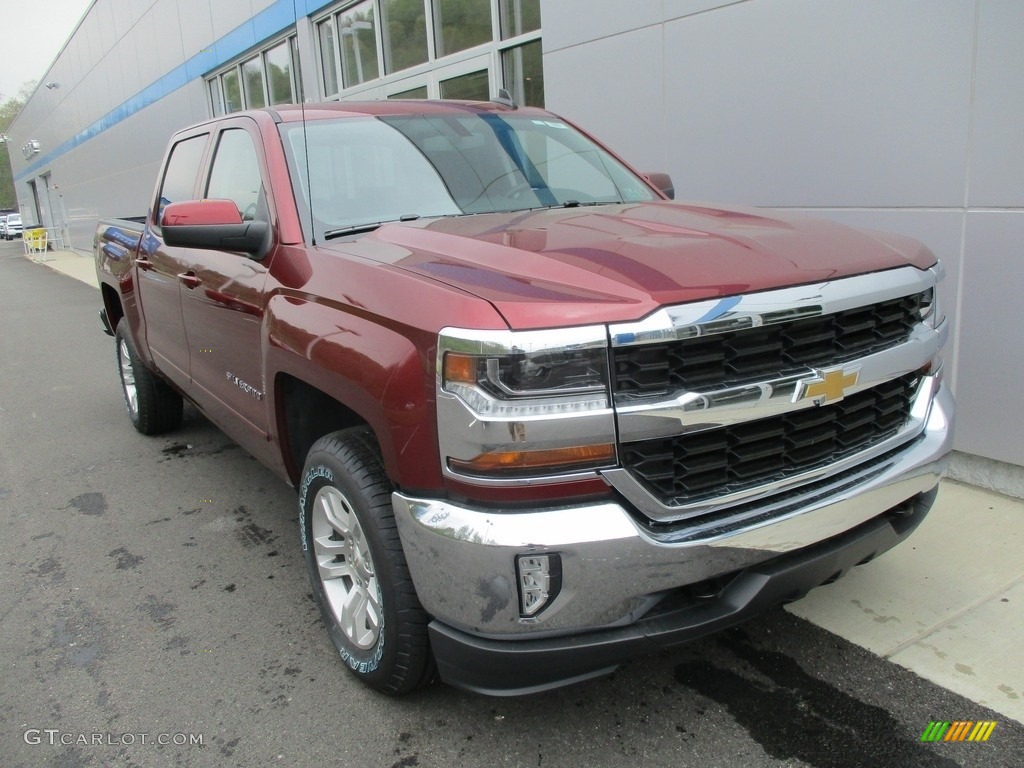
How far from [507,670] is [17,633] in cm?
232

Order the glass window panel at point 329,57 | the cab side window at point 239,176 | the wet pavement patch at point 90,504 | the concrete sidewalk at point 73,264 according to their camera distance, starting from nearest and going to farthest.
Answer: the cab side window at point 239,176, the wet pavement patch at point 90,504, the glass window panel at point 329,57, the concrete sidewalk at point 73,264

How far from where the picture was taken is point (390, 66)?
10.7m

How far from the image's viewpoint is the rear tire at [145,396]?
555cm

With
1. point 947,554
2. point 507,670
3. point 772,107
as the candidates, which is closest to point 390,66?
point 772,107

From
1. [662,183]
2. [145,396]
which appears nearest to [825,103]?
[662,183]

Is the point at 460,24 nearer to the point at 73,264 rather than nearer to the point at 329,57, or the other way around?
the point at 329,57

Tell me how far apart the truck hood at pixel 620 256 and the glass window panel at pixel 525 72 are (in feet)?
17.4

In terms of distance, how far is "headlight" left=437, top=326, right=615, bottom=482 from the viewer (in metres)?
2.00

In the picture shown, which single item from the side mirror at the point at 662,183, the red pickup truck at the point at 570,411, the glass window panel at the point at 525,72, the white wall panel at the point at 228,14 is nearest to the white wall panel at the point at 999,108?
the side mirror at the point at 662,183

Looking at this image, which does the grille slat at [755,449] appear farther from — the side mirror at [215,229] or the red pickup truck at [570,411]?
the side mirror at [215,229]

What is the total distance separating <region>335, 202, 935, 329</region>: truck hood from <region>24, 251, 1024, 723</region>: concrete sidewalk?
1328 millimetres

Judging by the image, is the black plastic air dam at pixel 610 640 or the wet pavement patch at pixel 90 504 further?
the wet pavement patch at pixel 90 504

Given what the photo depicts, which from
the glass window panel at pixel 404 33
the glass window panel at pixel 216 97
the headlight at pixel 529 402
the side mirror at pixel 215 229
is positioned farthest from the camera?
the glass window panel at pixel 216 97

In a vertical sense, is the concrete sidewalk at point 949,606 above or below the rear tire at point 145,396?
below
